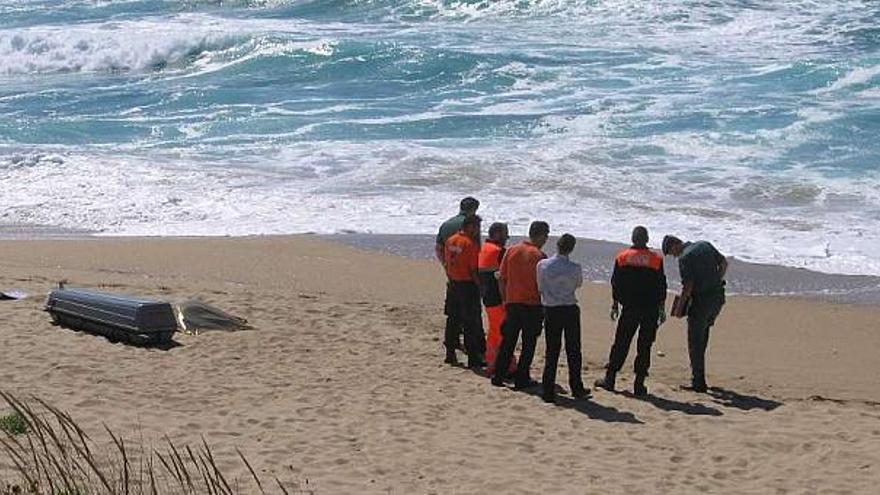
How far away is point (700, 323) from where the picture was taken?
37.5 feet

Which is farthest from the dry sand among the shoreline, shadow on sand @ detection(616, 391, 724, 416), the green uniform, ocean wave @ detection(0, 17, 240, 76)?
ocean wave @ detection(0, 17, 240, 76)

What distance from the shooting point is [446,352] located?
12195mm

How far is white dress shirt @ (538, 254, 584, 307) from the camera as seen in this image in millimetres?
10586

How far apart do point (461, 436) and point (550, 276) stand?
1.46 m

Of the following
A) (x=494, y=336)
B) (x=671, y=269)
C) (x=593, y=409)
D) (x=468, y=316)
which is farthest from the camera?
(x=671, y=269)

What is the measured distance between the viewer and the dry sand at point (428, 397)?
29.8ft

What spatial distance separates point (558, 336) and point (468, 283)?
1112 mm

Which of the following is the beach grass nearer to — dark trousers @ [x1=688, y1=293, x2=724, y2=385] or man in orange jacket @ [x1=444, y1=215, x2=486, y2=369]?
man in orange jacket @ [x1=444, y1=215, x2=486, y2=369]

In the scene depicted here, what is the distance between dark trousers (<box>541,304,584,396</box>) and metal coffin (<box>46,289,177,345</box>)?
10.5ft

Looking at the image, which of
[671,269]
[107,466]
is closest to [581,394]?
[107,466]

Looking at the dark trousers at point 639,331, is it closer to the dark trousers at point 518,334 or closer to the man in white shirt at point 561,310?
the man in white shirt at point 561,310

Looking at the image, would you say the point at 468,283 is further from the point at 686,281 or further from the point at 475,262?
the point at 686,281

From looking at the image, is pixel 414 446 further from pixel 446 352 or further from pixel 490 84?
pixel 490 84

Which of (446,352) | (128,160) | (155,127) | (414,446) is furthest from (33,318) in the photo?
(155,127)
